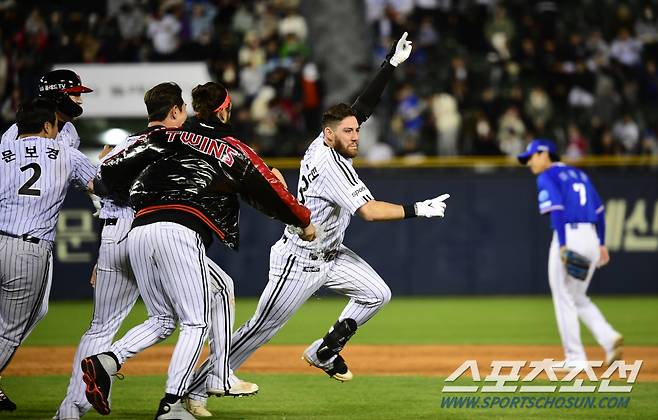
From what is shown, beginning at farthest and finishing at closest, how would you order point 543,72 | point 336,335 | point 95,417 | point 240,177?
point 543,72 → point 336,335 → point 95,417 → point 240,177

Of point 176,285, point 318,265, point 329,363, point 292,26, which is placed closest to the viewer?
point 176,285

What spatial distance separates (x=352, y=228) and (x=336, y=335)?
9327 mm

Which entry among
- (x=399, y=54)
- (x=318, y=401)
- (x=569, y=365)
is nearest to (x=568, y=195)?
(x=569, y=365)

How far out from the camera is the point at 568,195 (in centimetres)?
1046

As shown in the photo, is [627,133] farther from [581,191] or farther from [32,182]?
[32,182]

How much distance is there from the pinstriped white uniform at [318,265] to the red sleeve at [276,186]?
0.88 metres

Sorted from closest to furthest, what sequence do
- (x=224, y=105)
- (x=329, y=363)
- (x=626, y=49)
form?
(x=224, y=105), (x=329, y=363), (x=626, y=49)

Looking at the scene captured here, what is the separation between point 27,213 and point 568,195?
5.35 metres

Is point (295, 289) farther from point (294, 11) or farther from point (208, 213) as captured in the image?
point (294, 11)

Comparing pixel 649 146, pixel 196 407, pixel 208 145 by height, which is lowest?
pixel 196 407

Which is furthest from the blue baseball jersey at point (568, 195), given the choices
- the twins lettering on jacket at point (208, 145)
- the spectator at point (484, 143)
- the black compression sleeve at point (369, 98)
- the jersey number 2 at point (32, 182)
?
the spectator at point (484, 143)

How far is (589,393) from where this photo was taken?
866 cm

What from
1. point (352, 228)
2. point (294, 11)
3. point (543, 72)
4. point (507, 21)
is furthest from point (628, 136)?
point (294, 11)

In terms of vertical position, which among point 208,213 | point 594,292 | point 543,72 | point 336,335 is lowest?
point 594,292
